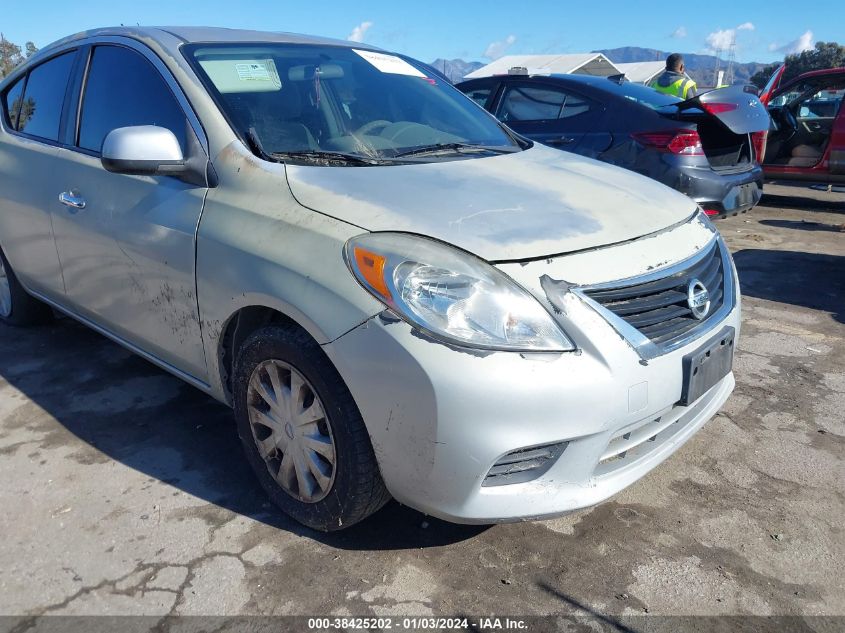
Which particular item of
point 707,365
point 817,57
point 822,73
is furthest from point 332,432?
point 817,57

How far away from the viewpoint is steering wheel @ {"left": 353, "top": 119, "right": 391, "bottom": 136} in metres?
2.93

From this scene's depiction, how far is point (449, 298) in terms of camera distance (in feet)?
6.56

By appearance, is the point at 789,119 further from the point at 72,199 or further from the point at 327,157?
the point at 72,199

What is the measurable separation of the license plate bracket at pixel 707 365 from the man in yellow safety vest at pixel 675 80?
7.18 meters

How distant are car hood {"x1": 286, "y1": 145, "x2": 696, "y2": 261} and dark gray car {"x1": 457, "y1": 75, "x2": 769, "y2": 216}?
9.88ft

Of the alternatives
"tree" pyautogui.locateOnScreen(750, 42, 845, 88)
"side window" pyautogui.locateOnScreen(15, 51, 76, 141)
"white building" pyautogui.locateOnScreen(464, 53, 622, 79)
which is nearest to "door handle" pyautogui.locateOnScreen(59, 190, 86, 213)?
"side window" pyautogui.locateOnScreen(15, 51, 76, 141)

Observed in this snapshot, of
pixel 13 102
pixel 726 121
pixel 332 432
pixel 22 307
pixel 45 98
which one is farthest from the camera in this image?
pixel 726 121

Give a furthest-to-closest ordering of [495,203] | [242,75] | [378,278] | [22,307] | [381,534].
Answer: [22,307] < [242,75] < [381,534] < [495,203] < [378,278]

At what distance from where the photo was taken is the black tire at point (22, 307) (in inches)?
169

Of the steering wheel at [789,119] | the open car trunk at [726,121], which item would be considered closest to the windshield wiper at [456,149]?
the open car trunk at [726,121]

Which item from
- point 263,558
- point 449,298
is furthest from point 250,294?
point 263,558

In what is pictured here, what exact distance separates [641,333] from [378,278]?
0.78m

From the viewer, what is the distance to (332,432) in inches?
86.1

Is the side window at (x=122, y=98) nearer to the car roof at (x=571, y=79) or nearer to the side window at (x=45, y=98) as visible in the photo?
the side window at (x=45, y=98)
